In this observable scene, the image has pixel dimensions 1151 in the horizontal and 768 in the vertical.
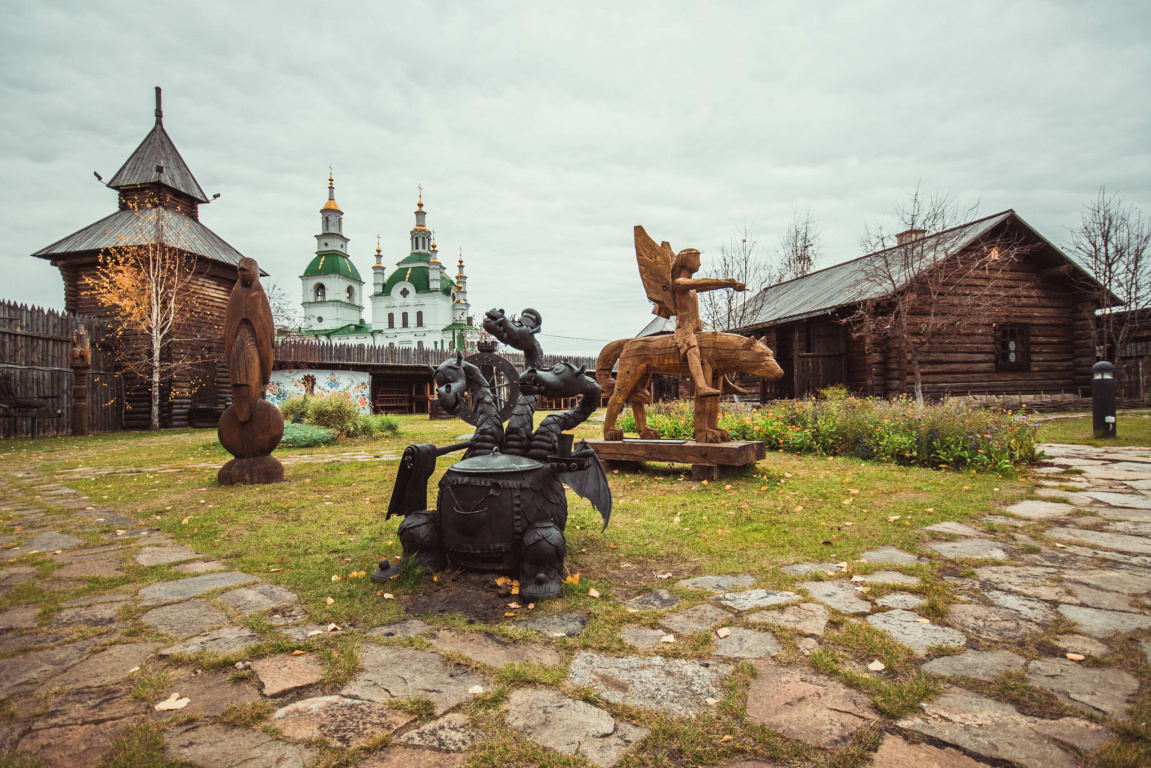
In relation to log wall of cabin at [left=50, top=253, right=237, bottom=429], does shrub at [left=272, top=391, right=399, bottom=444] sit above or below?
below

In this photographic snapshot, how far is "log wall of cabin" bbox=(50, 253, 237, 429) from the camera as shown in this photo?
17.7 meters

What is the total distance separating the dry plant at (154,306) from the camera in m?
16.4

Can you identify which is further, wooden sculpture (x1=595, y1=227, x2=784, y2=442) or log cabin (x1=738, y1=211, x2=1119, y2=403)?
log cabin (x1=738, y1=211, x2=1119, y2=403)

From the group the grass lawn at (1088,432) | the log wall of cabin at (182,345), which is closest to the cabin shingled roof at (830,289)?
the grass lawn at (1088,432)

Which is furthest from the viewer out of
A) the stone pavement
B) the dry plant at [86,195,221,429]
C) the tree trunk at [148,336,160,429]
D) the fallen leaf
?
the dry plant at [86,195,221,429]

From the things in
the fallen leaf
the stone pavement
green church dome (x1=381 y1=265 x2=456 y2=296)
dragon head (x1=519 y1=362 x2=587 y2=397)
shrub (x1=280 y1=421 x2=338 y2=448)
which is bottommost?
the stone pavement

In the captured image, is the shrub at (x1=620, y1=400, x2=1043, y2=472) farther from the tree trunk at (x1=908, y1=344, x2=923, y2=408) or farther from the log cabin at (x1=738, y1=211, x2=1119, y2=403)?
the log cabin at (x1=738, y1=211, x2=1119, y2=403)

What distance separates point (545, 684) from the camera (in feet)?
7.14

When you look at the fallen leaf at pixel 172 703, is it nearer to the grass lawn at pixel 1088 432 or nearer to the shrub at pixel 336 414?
the grass lawn at pixel 1088 432

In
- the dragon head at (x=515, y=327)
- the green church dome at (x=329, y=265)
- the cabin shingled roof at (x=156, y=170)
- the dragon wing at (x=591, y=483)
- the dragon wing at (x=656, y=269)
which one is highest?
the green church dome at (x=329, y=265)

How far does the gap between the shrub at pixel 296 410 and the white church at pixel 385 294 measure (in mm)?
46371

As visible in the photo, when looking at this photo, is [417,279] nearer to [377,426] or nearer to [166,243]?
[166,243]

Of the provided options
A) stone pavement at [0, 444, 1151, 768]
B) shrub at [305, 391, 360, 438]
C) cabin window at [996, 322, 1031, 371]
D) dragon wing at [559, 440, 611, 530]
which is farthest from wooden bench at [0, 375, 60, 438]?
cabin window at [996, 322, 1031, 371]

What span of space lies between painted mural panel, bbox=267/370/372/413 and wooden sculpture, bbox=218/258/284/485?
14.5m
